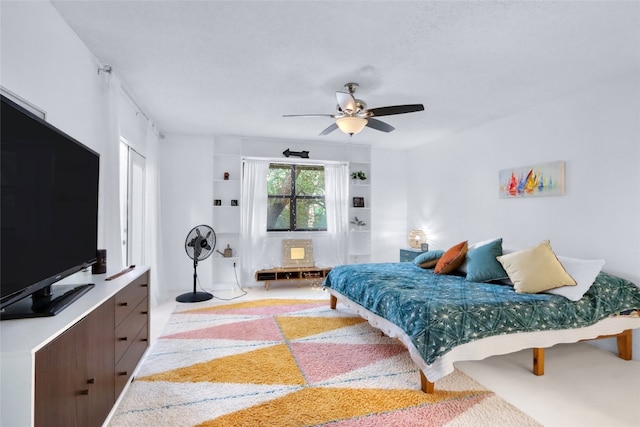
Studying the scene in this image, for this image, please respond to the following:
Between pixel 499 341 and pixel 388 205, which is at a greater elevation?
pixel 388 205

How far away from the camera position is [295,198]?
5938 millimetres

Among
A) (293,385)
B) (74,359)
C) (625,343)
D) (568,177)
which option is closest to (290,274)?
Result: (293,385)

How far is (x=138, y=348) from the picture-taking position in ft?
7.90

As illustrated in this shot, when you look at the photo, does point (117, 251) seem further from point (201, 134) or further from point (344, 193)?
point (344, 193)

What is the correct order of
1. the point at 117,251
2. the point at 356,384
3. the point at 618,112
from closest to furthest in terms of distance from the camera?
1. the point at 356,384
2. the point at 117,251
3. the point at 618,112

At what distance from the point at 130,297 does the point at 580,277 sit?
11.3 ft

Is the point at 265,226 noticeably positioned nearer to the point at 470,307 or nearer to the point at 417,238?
the point at 417,238

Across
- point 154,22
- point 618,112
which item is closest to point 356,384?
point 154,22

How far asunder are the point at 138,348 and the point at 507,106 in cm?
437

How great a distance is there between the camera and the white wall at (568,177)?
2.98m

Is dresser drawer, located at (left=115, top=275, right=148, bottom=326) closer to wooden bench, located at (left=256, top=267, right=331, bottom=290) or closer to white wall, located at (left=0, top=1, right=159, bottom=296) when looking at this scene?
white wall, located at (left=0, top=1, right=159, bottom=296)

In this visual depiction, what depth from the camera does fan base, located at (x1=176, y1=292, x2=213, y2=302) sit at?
4.62 m

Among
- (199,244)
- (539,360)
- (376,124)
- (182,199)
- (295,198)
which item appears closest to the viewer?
(539,360)

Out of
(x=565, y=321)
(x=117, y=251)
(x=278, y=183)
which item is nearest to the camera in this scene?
(x=565, y=321)
